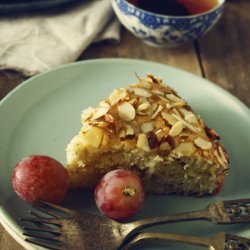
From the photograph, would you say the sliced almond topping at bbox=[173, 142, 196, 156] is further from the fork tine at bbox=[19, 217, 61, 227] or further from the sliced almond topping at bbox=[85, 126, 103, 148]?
the fork tine at bbox=[19, 217, 61, 227]

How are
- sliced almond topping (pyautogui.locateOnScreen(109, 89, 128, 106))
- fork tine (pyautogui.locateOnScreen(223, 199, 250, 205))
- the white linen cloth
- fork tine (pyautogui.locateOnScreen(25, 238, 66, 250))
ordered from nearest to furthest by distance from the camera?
fork tine (pyautogui.locateOnScreen(25, 238, 66, 250)), fork tine (pyautogui.locateOnScreen(223, 199, 250, 205)), sliced almond topping (pyautogui.locateOnScreen(109, 89, 128, 106)), the white linen cloth

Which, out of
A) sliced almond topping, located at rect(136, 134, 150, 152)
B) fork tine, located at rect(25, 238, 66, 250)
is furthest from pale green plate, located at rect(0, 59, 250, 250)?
sliced almond topping, located at rect(136, 134, 150, 152)

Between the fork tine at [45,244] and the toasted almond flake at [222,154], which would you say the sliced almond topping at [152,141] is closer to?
the toasted almond flake at [222,154]

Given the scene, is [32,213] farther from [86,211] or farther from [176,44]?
[176,44]

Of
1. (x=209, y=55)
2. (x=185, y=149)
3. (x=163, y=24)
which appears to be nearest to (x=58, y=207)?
(x=185, y=149)

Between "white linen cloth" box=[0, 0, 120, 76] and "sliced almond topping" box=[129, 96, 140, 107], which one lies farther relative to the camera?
"white linen cloth" box=[0, 0, 120, 76]

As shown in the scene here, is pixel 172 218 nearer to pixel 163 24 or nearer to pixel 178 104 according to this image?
pixel 178 104

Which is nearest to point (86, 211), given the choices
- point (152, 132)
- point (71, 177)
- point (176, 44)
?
point (71, 177)
